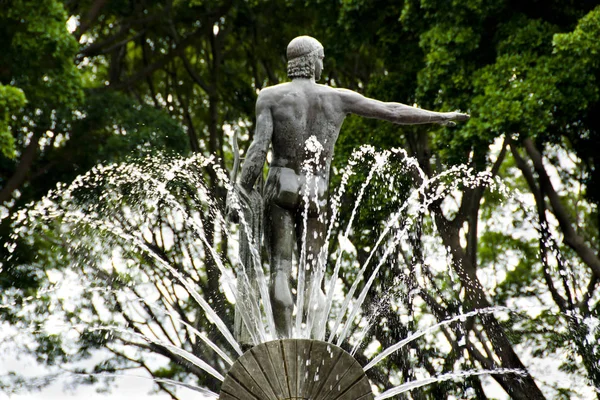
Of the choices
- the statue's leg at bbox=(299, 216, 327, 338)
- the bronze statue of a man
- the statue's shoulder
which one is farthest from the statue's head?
the statue's leg at bbox=(299, 216, 327, 338)

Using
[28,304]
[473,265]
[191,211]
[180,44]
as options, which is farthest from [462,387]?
[180,44]

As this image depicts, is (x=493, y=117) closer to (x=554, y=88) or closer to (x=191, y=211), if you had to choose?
(x=554, y=88)

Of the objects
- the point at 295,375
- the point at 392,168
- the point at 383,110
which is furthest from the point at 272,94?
the point at 392,168

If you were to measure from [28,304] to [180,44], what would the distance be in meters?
5.90

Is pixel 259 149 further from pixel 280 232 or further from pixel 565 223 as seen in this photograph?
pixel 565 223

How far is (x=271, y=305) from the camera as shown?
736cm

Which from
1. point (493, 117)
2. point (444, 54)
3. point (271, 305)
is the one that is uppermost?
point (444, 54)

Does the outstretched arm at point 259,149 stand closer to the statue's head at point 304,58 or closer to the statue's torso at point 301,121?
the statue's torso at point 301,121

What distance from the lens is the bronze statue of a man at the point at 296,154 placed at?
764 centimetres

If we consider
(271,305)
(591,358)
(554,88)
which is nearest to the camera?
(271,305)

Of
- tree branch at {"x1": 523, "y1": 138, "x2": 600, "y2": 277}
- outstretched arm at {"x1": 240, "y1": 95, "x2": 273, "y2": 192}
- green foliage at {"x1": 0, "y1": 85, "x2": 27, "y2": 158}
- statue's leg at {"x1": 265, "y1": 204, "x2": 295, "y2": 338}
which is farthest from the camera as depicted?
tree branch at {"x1": 523, "y1": 138, "x2": 600, "y2": 277}

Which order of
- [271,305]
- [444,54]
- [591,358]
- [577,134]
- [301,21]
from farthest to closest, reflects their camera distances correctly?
[301,21] < [577,134] < [444,54] < [591,358] < [271,305]

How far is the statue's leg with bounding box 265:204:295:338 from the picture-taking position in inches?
289

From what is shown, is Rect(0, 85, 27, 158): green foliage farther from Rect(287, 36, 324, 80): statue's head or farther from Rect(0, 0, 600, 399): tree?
Rect(287, 36, 324, 80): statue's head
